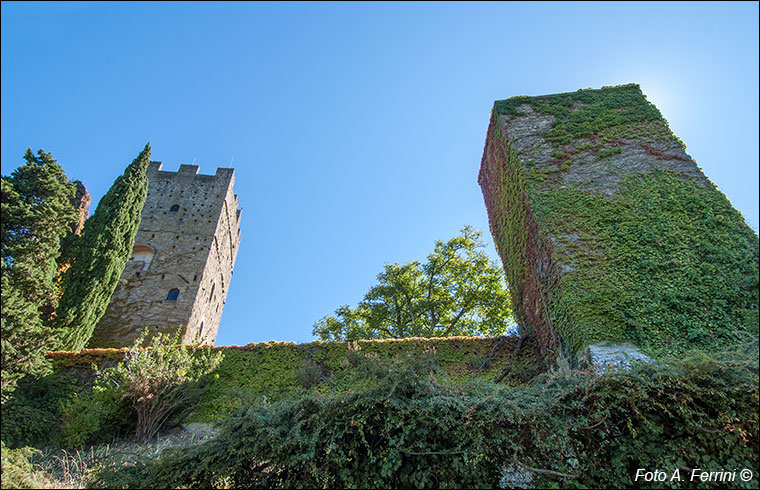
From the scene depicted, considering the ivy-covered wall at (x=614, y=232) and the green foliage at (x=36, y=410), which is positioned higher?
the ivy-covered wall at (x=614, y=232)

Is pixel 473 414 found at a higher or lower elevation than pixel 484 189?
lower

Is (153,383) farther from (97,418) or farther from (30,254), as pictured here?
(30,254)

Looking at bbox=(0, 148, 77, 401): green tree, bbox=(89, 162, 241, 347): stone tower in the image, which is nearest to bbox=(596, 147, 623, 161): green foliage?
bbox=(0, 148, 77, 401): green tree

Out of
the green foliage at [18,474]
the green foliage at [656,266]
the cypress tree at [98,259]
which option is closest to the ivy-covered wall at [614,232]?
the green foliage at [656,266]

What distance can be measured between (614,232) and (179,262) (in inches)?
631

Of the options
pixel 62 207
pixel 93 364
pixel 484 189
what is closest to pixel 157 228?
pixel 62 207

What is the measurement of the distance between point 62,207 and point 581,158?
1143cm

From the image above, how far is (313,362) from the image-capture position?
901 centimetres

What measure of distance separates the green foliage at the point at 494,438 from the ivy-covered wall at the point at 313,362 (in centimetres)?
363

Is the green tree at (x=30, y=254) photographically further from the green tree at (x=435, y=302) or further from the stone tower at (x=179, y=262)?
the green tree at (x=435, y=302)

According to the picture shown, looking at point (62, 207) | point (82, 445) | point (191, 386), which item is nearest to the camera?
point (82, 445)

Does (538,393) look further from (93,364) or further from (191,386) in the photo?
(93,364)

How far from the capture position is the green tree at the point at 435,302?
59.0 feet

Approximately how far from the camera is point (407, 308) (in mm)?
18703
